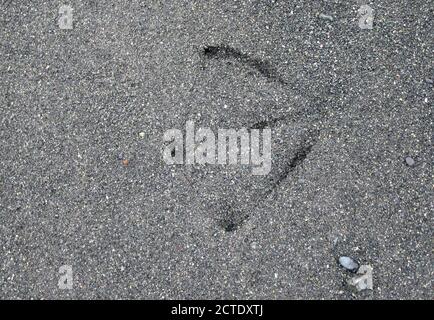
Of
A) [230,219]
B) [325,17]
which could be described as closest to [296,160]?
[230,219]

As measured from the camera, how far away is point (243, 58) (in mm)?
2664

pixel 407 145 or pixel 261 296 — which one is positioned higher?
pixel 407 145

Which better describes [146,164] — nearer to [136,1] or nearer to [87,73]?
[87,73]

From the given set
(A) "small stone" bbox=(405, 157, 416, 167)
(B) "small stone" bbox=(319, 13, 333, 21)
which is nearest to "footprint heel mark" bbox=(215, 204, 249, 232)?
(A) "small stone" bbox=(405, 157, 416, 167)

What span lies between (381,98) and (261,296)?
113 centimetres

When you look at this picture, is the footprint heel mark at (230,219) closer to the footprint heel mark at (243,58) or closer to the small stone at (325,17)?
the footprint heel mark at (243,58)

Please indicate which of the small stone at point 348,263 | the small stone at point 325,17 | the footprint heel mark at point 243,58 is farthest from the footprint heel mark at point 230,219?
the small stone at point 325,17

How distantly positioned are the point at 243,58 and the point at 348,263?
1124 millimetres

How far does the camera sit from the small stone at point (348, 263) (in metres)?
2.39

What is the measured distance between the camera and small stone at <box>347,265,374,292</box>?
7.81ft

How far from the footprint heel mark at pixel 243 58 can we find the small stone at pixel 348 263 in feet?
2.95

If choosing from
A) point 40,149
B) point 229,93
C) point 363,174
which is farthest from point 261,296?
point 40,149
